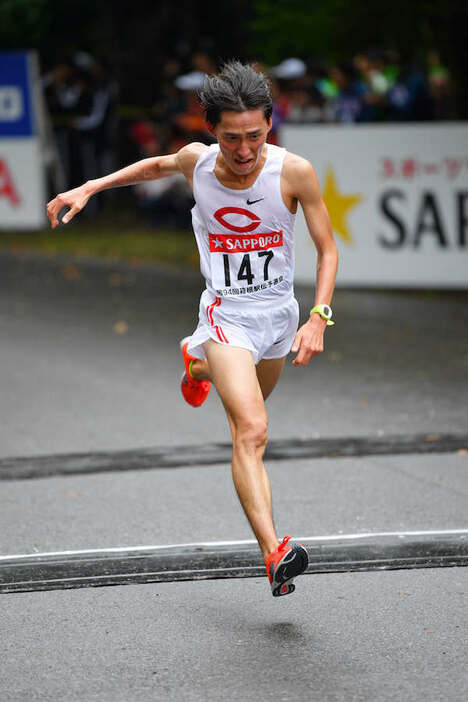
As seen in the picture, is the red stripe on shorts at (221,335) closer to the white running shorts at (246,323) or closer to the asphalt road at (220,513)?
the white running shorts at (246,323)

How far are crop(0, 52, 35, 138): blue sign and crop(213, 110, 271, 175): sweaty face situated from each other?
44.7 ft

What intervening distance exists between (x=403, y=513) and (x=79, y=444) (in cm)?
243

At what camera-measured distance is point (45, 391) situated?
9.78 meters

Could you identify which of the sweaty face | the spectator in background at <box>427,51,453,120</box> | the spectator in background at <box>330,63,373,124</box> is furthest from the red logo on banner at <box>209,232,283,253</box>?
the spectator in background at <box>330,63,373,124</box>

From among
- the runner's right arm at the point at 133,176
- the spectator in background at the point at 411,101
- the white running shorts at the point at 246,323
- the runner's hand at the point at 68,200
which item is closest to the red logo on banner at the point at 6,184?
the spectator in background at the point at 411,101

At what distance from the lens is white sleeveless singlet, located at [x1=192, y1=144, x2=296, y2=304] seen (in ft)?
17.5

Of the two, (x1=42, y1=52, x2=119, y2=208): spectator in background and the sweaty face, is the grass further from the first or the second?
the sweaty face

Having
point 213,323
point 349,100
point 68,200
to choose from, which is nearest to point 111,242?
point 349,100

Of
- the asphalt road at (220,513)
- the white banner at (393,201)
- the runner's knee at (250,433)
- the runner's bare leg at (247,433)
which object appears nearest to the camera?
the asphalt road at (220,513)

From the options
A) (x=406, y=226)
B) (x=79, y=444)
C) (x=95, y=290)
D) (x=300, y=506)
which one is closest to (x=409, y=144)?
(x=406, y=226)

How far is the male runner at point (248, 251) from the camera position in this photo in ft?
16.8

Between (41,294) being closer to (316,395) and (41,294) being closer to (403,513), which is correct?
(316,395)

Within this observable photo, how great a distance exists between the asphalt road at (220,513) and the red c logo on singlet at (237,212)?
1440 millimetres

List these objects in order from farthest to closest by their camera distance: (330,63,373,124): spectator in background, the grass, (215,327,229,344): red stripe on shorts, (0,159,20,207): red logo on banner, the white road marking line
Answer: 1. (0,159,20,207): red logo on banner
2. the grass
3. (330,63,373,124): spectator in background
4. the white road marking line
5. (215,327,229,344): red stripe on shorts
